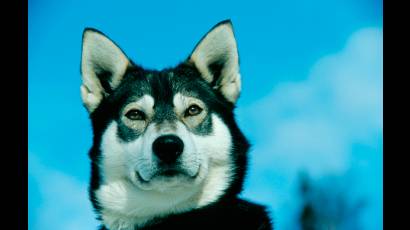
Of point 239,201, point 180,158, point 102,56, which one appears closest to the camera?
point 180,158

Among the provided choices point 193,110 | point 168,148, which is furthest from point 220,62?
point 168,148

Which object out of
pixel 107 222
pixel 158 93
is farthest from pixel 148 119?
pixel 107 222

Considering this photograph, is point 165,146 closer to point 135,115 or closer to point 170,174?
point 170,174

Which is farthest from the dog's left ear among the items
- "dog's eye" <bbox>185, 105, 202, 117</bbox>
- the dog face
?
"dog's eye" <bbox>185, 105, 202, 117</bbox>

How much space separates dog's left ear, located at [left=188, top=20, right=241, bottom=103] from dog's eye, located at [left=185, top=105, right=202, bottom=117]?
50cm

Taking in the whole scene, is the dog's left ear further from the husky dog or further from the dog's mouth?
the dog's mouth

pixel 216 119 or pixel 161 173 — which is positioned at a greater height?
pixel 216 119

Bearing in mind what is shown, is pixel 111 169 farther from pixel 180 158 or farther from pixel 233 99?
pixel 233 99

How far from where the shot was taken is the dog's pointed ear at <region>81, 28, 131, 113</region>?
471cm

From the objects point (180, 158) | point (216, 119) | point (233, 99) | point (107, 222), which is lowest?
point (107, 222)

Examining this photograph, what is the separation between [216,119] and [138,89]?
0.74m

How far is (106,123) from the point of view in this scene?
4520 mm

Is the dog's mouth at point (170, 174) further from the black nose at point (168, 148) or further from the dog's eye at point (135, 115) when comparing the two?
the dog's eye at point (135, 115)

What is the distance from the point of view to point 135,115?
173 inches
